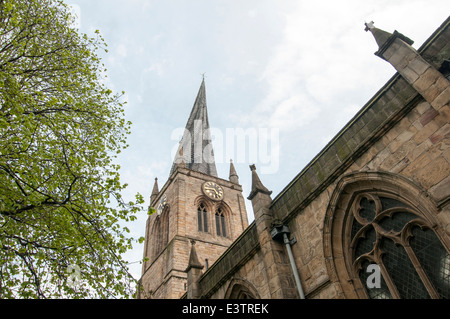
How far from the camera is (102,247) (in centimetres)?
743

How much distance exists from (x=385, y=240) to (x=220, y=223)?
79.2 ft

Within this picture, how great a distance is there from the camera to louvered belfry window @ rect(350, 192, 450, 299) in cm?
605

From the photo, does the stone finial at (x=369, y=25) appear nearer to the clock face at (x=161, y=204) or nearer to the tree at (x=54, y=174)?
the tree at (x=54, y=174)

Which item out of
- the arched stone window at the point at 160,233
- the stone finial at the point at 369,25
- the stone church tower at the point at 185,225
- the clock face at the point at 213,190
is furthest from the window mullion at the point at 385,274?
the clock face at the point at 213,190

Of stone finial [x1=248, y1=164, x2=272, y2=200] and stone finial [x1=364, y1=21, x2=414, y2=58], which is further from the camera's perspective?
stone finial [x1=248, y1=164, x2=272, y2=200]

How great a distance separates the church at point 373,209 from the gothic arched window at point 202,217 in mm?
17576

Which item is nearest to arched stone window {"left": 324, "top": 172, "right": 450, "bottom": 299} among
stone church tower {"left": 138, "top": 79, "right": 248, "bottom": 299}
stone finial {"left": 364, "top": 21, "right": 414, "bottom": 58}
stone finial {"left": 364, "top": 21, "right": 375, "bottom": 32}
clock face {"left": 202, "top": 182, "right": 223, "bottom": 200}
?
stone finial {"left": 364, "top": 21, "right": 414, "bottom": 58}

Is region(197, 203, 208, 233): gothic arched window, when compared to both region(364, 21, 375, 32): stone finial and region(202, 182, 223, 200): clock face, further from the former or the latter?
region(364, 21, 375, 32): stone finial

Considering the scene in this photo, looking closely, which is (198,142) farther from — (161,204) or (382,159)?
(382,159)

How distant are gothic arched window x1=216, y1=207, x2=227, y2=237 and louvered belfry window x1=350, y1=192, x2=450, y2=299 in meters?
22.7

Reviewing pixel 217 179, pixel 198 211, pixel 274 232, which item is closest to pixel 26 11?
pixel 274 232

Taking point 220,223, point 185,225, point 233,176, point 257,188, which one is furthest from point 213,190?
point 257,188

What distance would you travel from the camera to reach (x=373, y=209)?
24.0 feet
